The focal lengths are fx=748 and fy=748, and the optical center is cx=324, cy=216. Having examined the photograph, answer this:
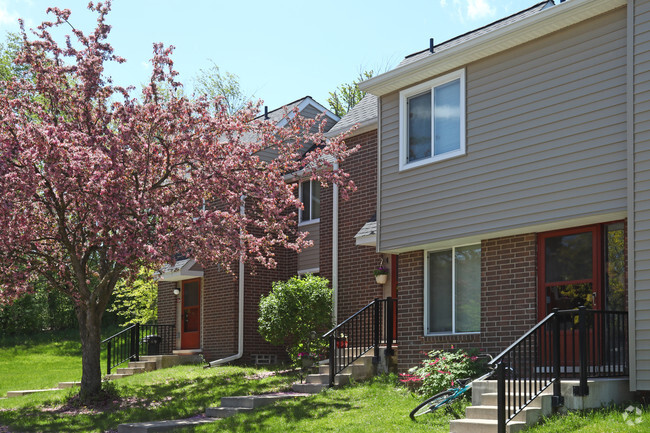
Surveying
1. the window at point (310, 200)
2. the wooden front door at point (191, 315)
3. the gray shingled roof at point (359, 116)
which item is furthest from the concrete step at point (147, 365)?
the gray shingled roof at point (359, 116)

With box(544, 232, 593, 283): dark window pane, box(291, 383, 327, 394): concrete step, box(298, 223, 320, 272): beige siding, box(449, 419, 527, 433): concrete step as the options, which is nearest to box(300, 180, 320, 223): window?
box(298, 223, 320, 272): beige siding

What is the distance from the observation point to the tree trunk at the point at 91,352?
47.8 feet

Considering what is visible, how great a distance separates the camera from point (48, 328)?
30.1 metres

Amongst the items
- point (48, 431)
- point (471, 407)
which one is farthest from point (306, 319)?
point (471, 407)

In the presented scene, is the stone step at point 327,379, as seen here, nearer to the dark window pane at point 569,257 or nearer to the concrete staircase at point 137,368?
the dark window pane at point 569,257

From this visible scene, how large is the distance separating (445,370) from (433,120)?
4.10 metres

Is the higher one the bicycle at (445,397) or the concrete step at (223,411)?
the bicycle at (445,397)

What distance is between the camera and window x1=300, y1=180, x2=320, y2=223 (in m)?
18.9

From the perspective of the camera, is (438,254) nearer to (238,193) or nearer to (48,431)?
(238,193)

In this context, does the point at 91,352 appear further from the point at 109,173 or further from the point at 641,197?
the point at 641,197

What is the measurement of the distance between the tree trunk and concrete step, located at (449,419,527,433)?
8.18 m

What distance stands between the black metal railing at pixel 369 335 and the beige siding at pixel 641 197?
5.37 meters

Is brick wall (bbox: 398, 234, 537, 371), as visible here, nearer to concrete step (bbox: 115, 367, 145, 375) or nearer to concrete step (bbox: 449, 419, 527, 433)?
concrete step (bbox: 449, 419, 527, 433)

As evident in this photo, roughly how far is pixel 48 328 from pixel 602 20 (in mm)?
25880
